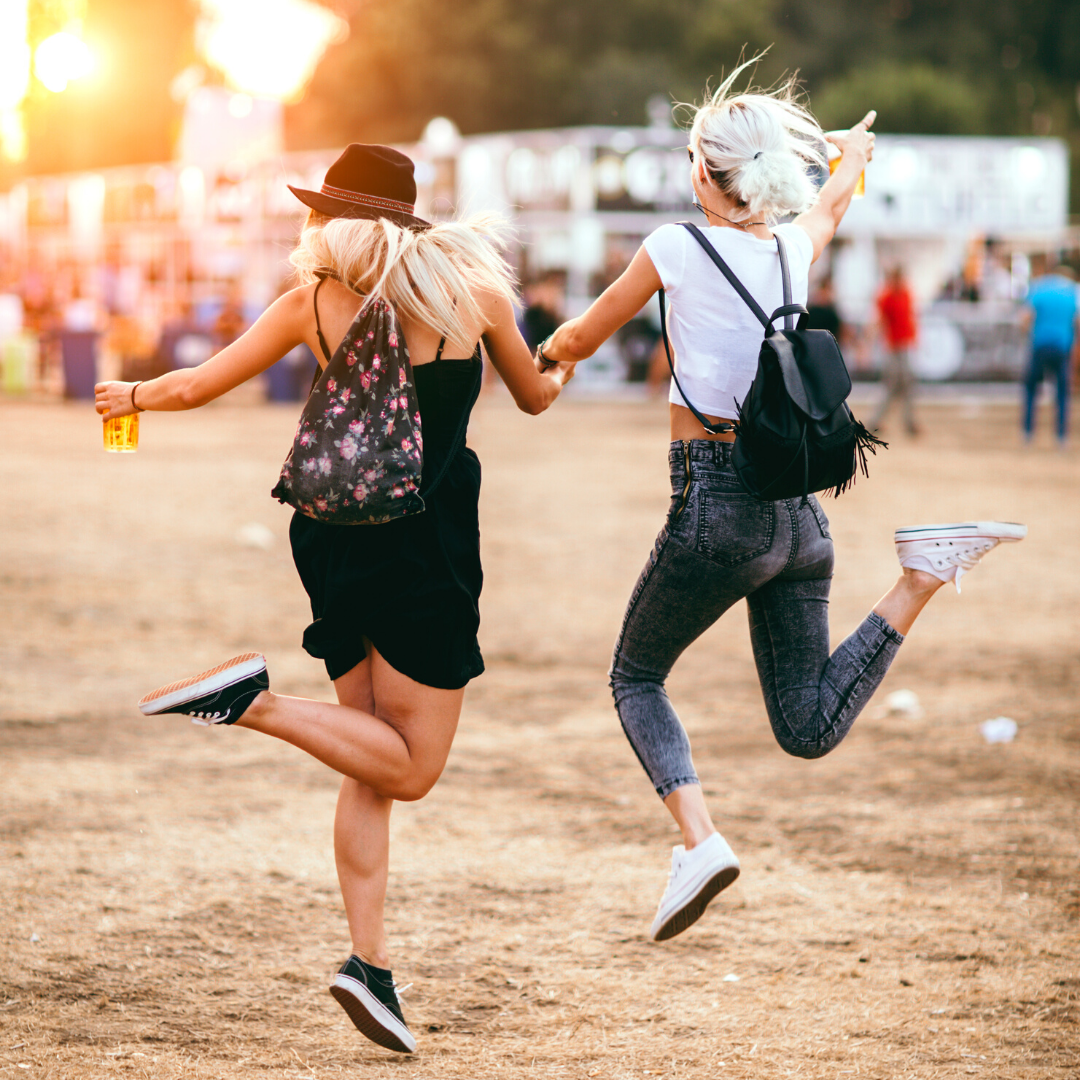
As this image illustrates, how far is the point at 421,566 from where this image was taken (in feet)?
9.52

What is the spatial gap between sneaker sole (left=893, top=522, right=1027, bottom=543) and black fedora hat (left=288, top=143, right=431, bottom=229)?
135 centimetres

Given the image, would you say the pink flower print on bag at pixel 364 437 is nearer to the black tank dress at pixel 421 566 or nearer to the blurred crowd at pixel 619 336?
the black tank dress at pixel 421 566

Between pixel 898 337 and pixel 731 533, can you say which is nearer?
pixel 731 533

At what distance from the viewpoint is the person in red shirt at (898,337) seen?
1733 centimetres

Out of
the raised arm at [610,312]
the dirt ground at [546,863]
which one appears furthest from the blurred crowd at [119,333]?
the raised arm at [610,312]

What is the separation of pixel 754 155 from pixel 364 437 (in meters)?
1.07

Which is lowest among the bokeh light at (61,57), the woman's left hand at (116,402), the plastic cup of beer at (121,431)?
the plastic cup of beer at (121,431)

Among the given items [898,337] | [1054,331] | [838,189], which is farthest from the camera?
[898,337]

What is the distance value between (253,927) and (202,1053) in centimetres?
77

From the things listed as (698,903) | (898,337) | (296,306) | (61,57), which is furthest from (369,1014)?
(898,337)

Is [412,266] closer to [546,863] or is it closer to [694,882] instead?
[694,882]

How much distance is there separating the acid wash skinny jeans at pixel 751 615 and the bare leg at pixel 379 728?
1.63 feet

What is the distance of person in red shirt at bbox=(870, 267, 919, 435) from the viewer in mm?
17328

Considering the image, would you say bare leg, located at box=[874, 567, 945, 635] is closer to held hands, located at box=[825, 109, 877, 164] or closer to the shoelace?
the shoelace
